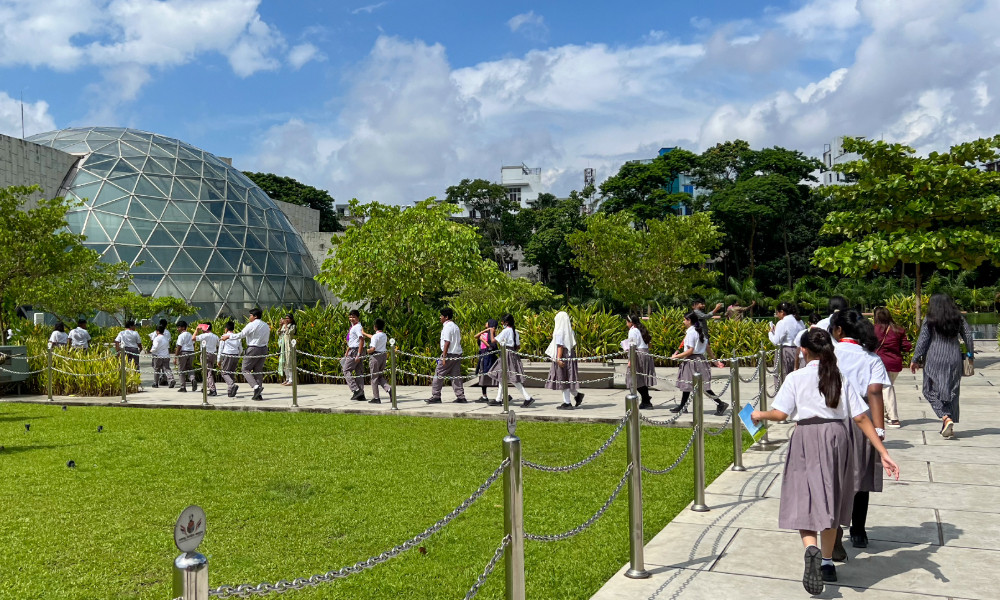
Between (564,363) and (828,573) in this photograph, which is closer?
(828,573)

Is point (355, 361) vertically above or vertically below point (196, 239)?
below

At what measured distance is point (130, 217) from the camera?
3341 centimetres

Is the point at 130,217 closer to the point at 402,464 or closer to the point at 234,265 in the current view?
the point at 234,265

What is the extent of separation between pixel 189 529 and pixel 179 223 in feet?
115

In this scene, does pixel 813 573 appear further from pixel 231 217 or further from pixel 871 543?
pixel 231 217

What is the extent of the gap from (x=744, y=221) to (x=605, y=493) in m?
45.1

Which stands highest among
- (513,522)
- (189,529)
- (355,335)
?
(355,335)

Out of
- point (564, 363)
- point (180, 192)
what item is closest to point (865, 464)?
A: point (564, 363)

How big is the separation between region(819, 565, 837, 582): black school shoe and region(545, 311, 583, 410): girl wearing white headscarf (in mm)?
8116

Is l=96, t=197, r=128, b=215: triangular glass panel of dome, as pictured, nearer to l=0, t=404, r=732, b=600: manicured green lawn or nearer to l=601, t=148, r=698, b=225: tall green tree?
l=0, t=404, r=732, b=600: manicured green lawn

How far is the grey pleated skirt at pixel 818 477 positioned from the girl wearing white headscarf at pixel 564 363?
8037mm

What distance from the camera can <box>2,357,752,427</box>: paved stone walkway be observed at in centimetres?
1209

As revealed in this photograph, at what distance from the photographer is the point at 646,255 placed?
35375 millimetres

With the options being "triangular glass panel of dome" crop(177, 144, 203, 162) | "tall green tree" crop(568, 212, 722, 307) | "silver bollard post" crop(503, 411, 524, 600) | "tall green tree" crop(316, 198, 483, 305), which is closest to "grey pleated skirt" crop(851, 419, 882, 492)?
"silver bollard post" crop(503, 411, 524, 600)
